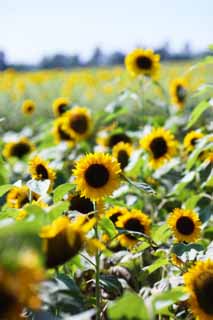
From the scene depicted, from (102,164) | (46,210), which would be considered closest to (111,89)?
(102,164)

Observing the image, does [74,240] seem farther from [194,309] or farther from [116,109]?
[116,109]

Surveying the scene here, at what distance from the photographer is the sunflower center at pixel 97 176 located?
165 cm

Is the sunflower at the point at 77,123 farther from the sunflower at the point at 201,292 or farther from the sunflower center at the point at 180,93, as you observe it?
the sunflower at the point at 201,292

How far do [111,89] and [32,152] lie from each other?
13.9 ft

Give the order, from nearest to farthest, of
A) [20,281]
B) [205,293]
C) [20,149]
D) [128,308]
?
[20,281], [128,308], [205,293], [20,149]

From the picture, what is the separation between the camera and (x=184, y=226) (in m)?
1.90

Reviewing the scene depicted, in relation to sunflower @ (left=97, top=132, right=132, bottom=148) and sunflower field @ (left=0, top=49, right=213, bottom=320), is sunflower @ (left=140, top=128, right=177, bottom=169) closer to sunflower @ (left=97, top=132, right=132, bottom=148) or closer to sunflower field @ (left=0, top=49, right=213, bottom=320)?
sunflower field @ (left=0, top=49, right=213, bottom=320)

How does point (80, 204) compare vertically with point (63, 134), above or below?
below

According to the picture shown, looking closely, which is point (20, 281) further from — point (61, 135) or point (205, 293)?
point (61, 135)

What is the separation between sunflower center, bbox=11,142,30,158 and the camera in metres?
3.58

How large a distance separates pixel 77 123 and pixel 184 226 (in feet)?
5.35

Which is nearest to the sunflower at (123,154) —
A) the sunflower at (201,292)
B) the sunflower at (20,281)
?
the sunflower at (201,292)

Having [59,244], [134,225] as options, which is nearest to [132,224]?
[134,225]

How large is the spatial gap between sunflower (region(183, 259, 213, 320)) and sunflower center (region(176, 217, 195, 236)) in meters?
0.64
